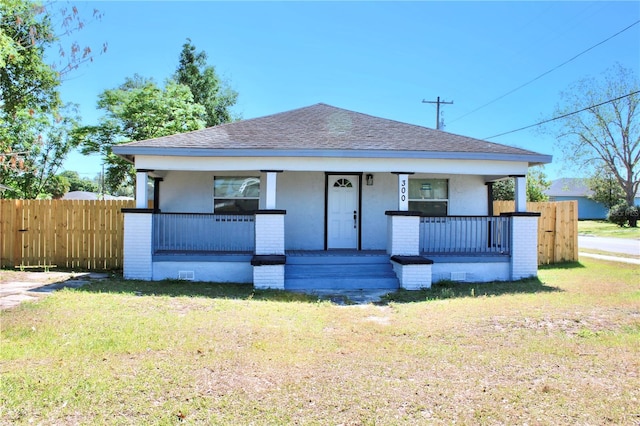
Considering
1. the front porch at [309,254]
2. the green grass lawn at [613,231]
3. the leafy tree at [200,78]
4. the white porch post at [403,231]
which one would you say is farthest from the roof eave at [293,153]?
the green grass lawn at [613,231]

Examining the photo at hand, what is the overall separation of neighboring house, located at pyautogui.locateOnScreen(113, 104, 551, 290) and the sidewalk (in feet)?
3.86

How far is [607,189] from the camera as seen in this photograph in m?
47.3

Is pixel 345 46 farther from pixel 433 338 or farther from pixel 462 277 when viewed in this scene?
pixel 433 338

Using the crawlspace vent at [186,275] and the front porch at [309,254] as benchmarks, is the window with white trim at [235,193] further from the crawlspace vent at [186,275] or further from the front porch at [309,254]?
the crawlspace vent at [186,275]

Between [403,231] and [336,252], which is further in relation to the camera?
[336,252]

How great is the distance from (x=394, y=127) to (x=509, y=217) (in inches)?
153

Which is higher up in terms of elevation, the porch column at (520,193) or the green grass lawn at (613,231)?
the porch column at (520,193)

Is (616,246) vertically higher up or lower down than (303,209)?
lower down

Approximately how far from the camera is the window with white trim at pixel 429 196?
12.0 meters

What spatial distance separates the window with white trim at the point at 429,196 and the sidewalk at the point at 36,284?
8105 mm

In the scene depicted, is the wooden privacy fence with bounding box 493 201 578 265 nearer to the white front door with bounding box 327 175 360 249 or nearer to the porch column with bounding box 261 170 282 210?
the white front door with bounding box 327 175 360 249

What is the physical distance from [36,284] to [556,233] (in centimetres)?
1404

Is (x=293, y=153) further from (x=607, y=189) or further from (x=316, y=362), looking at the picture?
(x=607, y=189)

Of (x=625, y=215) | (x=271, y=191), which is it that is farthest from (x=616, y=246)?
(x=625, y=215)
